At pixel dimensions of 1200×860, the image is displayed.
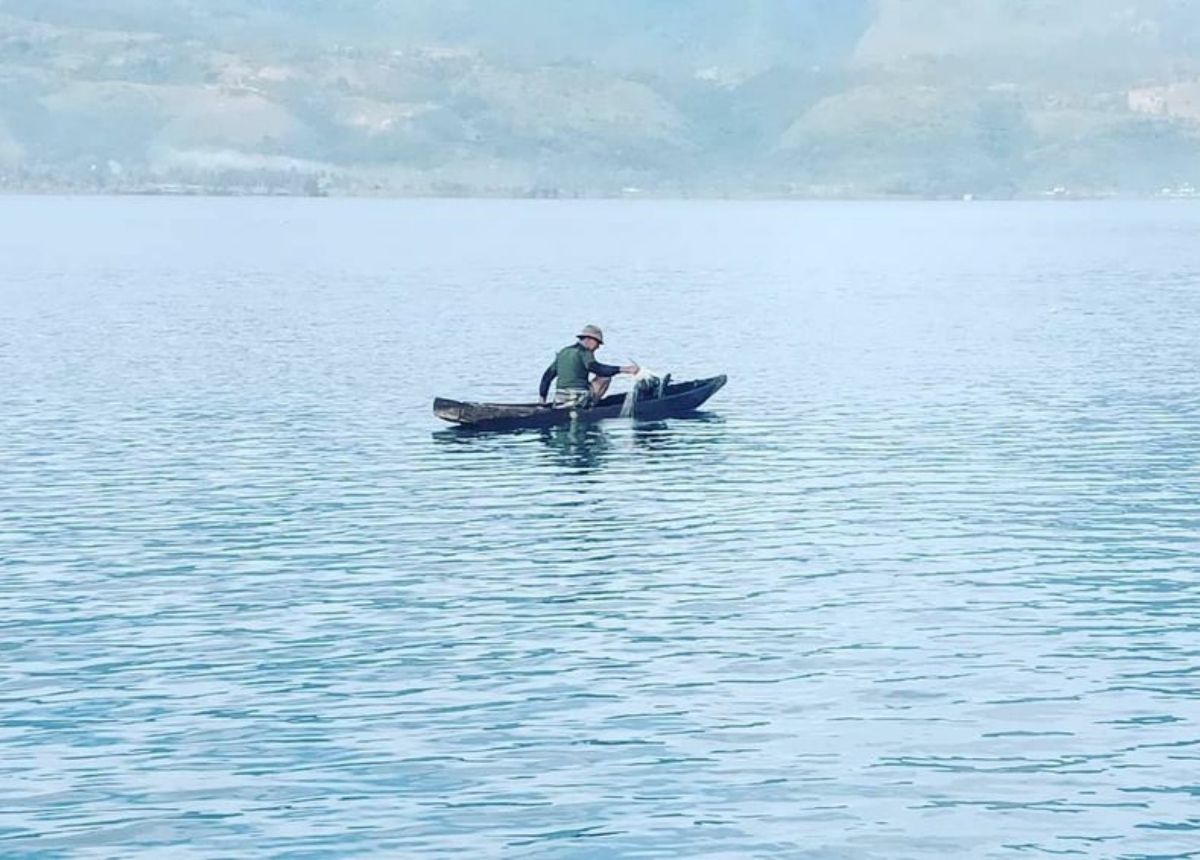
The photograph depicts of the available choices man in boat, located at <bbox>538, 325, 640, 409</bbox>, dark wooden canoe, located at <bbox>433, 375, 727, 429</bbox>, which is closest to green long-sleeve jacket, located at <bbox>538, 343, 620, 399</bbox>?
man in boat, located at <bbox>538, 325, 640, 409</bbox>

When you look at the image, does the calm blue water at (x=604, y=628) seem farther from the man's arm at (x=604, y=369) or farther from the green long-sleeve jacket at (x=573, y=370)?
the man's arm at (x=604, y=369)

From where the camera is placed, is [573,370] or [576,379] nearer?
[573,370]

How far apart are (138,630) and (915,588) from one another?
14.1 metres

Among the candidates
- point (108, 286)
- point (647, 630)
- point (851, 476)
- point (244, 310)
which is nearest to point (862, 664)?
point (647, 630)

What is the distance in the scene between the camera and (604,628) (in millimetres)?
39062

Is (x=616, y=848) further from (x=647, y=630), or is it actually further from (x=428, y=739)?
(x=647, y=630)

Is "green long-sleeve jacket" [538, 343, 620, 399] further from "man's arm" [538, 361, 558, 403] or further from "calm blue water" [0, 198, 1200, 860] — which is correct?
"calm blue water" [0, 198, 1200, 860]

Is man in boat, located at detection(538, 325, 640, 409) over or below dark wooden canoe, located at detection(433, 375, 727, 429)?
over

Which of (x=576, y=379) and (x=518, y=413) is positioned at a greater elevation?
(x=576, y=379)

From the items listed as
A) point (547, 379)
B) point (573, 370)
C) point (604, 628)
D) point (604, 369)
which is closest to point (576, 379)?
point (573, 370)

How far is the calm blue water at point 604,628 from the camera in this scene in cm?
2864

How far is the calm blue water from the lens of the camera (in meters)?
28.6

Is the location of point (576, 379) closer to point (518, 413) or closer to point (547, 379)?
point (547, 379)

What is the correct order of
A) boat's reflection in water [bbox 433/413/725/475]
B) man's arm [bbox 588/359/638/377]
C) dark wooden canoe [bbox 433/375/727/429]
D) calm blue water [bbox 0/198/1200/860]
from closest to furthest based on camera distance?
calm blue water [bbox 0/198/1200/860] → boat's reflection in water [bbox 433/413/725/475] → man's arm [bbox 588/359/638/377] → dark wooden canoe [bbox 433/375/727/429]
